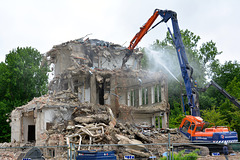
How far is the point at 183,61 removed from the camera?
18.4 metres

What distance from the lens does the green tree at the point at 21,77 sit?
38.8 meters

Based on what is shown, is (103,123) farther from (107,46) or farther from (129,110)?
(107,46)

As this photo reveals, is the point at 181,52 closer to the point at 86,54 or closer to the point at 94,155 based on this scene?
the point at 94,155

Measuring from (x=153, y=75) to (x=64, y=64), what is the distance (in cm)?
909

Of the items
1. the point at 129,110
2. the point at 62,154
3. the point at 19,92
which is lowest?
the point at 62,154

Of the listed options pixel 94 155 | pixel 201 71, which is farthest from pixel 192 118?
pixel 201 71

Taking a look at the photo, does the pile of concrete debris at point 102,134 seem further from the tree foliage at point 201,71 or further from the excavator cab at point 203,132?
the tree foliage at point 201,71

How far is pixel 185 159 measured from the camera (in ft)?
34.2

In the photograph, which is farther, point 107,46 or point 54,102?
point 107,46

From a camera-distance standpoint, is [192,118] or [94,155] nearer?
[94,155]

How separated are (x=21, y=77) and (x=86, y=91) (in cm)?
1842

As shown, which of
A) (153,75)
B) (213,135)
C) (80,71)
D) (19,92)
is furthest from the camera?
(19,92)

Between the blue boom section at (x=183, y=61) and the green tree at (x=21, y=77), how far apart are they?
23198 millimetres

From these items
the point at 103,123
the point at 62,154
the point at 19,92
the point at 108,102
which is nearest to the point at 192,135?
the point at 103,123
